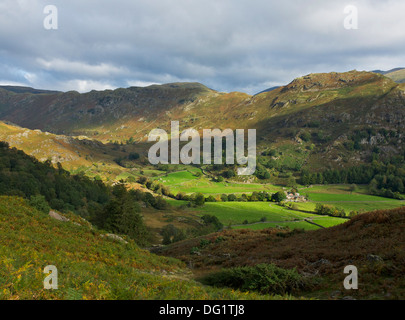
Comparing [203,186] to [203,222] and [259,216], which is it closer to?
[259,216]


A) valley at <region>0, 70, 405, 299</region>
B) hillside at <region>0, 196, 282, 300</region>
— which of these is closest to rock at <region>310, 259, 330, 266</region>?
valley at <region>0, 70, 405, 299</region>

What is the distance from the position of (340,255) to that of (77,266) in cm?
1535

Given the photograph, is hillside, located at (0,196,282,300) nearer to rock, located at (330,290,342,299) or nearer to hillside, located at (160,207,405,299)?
rock, located at (330,290,342,299)

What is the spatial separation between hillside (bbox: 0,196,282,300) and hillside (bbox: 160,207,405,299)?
441 centimetres

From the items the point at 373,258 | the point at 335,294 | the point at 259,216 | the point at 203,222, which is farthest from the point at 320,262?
the point at 259,216

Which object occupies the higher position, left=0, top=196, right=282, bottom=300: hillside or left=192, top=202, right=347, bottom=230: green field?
left=0, top=196, right=282, bottom=300: hillside

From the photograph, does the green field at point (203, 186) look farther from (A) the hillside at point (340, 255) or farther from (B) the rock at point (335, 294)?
(B) the rock at point (335, 294)

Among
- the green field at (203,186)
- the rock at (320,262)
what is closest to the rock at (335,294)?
the rock at (320,262)

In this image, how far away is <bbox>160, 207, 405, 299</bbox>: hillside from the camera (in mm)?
10180

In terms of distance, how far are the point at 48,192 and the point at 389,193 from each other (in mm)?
158214
